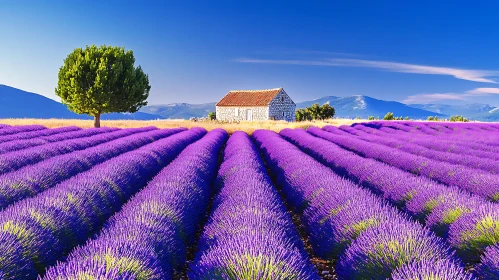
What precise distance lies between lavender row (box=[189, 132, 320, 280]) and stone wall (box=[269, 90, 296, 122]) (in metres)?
36.2

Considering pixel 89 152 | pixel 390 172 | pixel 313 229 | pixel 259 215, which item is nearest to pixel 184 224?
pixel 259 215

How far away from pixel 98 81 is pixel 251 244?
1045 inches

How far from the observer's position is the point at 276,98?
136 ft

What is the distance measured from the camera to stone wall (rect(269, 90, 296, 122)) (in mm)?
40969

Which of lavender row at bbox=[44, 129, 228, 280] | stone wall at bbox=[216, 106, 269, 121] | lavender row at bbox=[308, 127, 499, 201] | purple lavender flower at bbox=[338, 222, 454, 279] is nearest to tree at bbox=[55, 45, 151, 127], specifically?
stone wall at bbox=[216, 106, 269, 121]

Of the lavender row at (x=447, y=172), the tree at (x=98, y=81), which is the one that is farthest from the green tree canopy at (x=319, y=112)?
the lavender row at (x=447, y=172)

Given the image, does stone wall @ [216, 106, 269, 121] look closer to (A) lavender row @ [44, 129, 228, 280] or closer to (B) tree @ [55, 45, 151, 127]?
(B) tree @ [55, 45, 151, 127]

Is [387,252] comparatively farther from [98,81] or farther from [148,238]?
[98,81]

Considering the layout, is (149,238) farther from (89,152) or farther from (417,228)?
(89,152)

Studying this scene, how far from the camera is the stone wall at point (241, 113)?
4067 cm

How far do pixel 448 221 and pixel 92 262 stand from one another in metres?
3.59

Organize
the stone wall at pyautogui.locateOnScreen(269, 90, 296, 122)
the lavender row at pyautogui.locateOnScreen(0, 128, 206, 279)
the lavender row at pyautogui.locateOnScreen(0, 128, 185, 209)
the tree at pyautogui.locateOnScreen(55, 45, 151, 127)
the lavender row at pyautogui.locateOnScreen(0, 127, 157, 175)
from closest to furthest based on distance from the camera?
the lavender row at pyautogui.locateOnScreen(0, 128, 206, 279)
the lavender row at pyautogui.locateOnScreen(0, 128, 185, 209)
the lavender row at pyautogui.locateOnScreen(0, 127, 157, 175)
the tree at pyautogui.locateOnScreen(55, 45, 151, 127)
the stone wall at pyautogui.locateOnScreen(269, 90, 296, 122)

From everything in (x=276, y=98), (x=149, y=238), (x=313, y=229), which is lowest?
(x=313, y=229)

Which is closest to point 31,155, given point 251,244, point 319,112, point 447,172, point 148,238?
point 148,238
